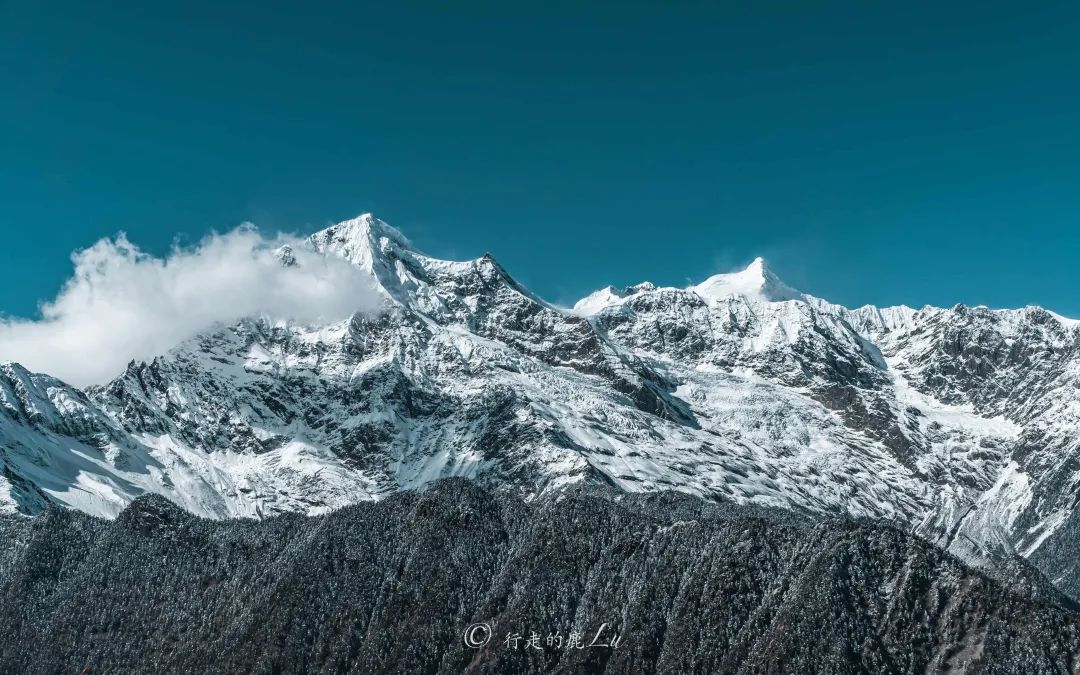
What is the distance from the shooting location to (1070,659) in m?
195

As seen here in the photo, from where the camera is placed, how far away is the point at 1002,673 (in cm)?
19625

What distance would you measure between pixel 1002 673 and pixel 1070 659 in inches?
453
